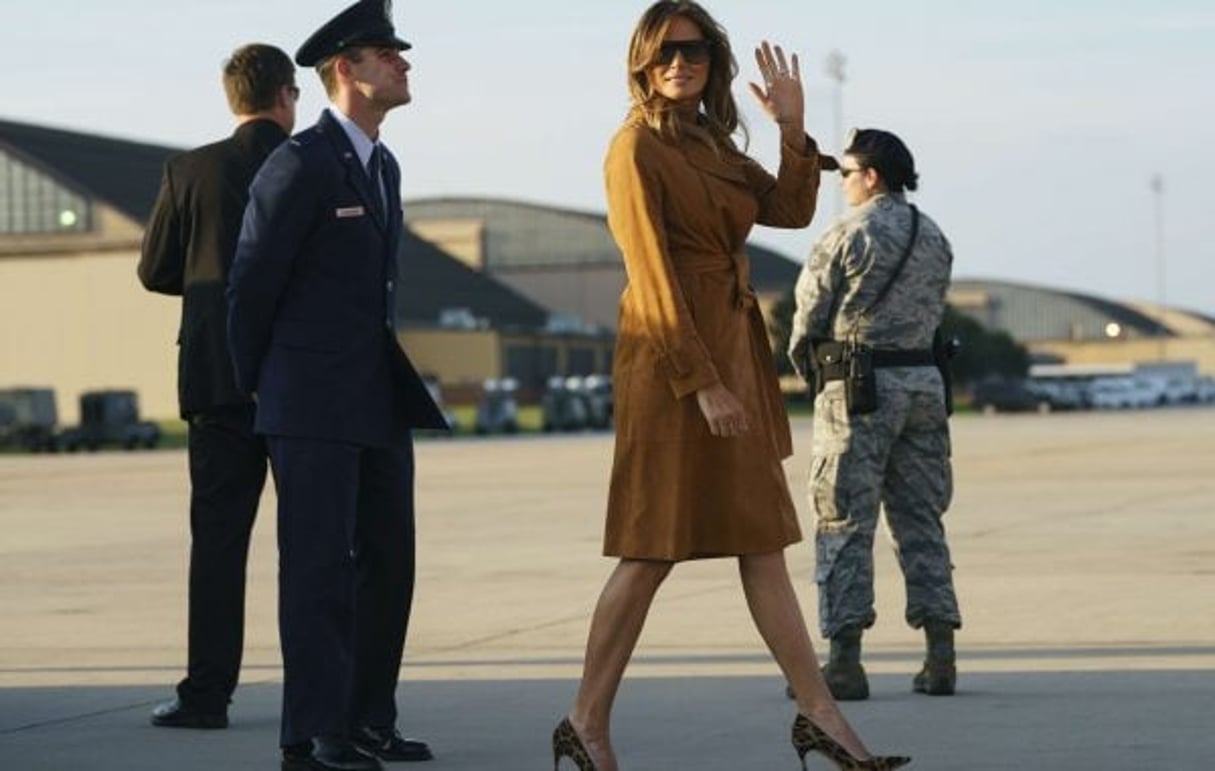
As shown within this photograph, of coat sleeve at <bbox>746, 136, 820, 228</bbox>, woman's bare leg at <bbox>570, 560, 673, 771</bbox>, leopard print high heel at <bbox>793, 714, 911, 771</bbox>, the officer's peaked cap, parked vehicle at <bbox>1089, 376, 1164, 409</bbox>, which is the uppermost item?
the officer's peaked cap

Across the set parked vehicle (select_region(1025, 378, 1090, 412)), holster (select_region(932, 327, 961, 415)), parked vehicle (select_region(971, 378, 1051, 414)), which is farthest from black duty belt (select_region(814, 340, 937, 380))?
parked vehicle (select_region(1025, 378, 1090, 412))

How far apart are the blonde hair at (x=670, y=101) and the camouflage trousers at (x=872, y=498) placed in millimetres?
2107

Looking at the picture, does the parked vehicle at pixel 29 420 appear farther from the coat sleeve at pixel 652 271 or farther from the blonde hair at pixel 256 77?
the coat sleeve at pixel 652 271

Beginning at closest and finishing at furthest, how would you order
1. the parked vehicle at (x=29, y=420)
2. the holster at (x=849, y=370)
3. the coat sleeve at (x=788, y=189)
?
the coat sleeve at (x=788, y=189), the holster at (x=849, y=370), the parked vehicle at (x=29, y=420)

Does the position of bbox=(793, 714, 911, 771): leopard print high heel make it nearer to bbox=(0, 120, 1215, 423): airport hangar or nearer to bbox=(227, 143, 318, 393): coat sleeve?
bbox=(227, 143, 318, 393): coat sleeve

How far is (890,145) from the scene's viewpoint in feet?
28.7

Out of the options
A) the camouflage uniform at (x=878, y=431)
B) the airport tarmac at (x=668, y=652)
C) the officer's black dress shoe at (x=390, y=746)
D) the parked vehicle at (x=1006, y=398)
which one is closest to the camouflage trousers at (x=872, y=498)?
the camouflage uniform at (x=878, y=431)

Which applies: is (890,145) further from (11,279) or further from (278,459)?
(11,279)

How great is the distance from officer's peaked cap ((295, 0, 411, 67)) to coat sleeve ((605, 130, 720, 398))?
0.87 meters

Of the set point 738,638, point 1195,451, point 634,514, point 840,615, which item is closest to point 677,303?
point 634,514

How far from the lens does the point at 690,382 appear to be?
630 centimetres

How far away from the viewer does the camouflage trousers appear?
8.57 metres

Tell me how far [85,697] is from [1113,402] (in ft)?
338

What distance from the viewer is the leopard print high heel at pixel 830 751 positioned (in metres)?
6.32
